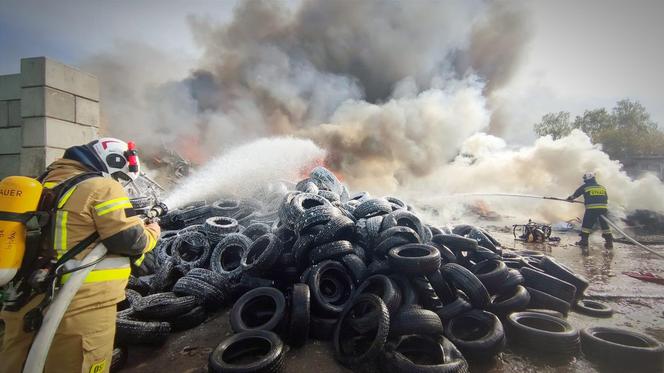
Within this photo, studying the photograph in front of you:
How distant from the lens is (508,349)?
4195mm

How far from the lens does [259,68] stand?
1078 inches

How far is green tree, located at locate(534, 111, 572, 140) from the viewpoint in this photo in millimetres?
49219

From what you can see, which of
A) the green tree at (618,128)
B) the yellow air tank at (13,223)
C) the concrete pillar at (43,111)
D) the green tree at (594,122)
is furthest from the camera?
the green tree at (594,122)

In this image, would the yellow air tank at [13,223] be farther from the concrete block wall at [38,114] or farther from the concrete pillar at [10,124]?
the concrete pillar at [10,124]

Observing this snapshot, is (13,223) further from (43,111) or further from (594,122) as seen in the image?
(594,122)

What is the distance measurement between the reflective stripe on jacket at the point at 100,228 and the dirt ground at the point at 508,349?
5.43 feet

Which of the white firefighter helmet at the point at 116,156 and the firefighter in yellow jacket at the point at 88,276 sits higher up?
the white firefighter helmet at the point at 116,156

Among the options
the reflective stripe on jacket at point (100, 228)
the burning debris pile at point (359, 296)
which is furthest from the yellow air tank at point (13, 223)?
the burning debris pile at point (359, 296)

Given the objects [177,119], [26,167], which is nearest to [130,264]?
[26,167]

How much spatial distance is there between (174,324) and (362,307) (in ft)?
9.15

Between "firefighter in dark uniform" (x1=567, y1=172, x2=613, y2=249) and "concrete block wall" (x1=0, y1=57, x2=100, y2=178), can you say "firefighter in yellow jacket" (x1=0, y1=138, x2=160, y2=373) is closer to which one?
"concrete block wall" (x1=0, y1=57, x2=100, y2=178)

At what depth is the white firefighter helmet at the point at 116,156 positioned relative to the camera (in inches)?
122

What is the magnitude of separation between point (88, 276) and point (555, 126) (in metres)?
62.1

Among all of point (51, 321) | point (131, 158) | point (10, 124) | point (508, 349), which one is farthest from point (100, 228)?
point (10, 124)
